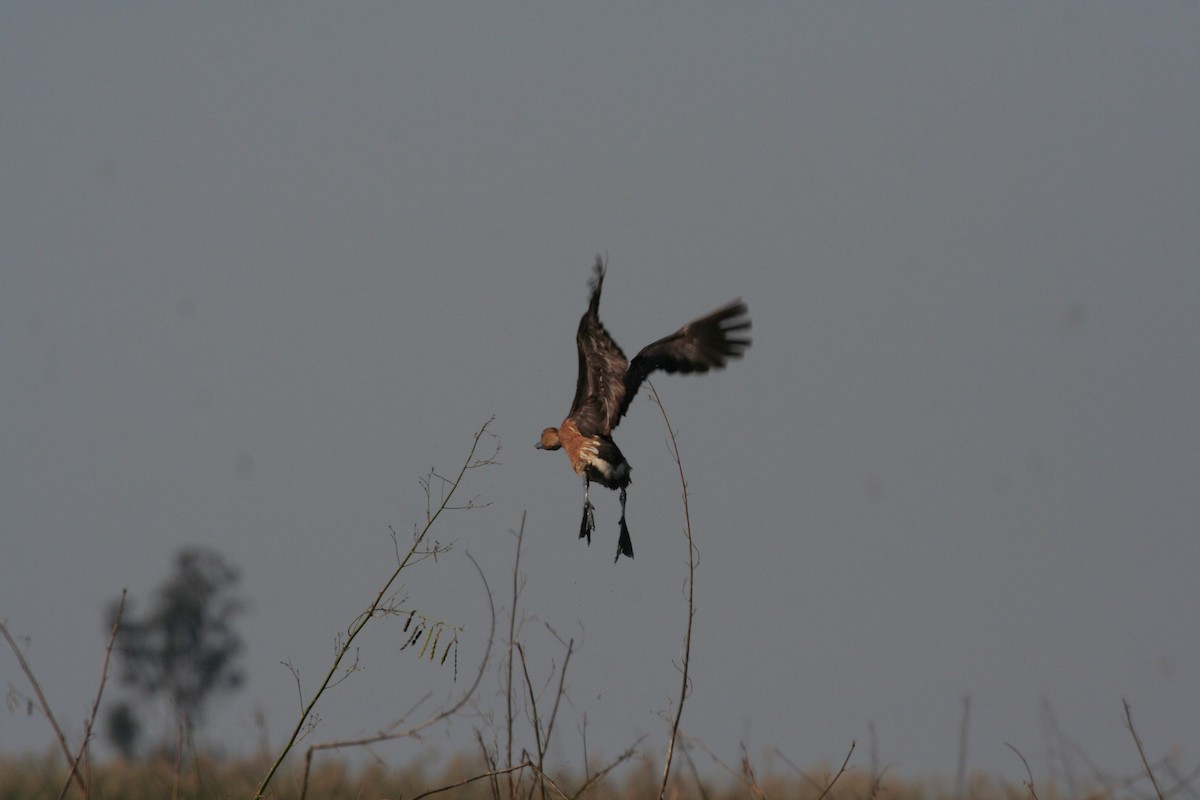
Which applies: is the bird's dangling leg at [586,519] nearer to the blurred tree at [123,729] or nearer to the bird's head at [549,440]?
the bird's head at [549,440]

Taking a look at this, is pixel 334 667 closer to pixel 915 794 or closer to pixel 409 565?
pixel 409 565

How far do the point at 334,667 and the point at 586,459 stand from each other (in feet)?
11.9

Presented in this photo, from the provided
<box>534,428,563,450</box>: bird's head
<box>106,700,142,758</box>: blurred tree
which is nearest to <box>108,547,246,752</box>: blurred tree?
<box>106,700,142,758</box>: blurred tree

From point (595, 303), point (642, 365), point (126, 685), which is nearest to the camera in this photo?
point (595, 303)

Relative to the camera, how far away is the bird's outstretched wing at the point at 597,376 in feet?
24.3

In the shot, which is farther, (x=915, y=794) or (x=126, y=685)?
(x=126, y=685)

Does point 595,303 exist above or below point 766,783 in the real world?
above

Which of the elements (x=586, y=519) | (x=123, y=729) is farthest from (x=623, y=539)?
(x=123, y=729)

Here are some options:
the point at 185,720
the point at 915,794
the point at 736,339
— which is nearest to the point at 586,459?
the point at 736,339

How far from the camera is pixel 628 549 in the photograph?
7.39m

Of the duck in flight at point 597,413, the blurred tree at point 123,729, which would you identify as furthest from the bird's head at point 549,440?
the blurred tree at point 123,729

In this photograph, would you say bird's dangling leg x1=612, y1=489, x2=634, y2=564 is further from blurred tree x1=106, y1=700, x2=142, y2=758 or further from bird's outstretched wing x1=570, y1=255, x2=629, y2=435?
blurred tree x1=106, y1=700, x2=142, y2=758

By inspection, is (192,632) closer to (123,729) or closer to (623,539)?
(123,729)

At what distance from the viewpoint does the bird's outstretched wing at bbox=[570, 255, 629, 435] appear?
7.41m
